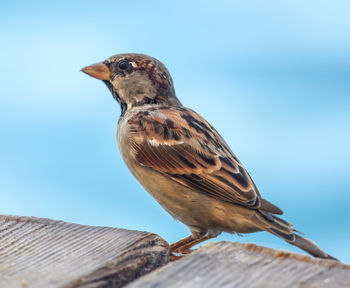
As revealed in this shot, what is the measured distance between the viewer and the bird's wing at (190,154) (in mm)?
4621

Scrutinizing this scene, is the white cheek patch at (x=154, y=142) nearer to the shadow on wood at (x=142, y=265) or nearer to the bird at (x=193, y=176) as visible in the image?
the bird at (x=193, y=176)

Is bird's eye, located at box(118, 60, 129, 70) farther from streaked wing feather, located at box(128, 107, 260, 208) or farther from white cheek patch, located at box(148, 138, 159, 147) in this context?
white cheek patch, located at box(148, 138, 159, 147)

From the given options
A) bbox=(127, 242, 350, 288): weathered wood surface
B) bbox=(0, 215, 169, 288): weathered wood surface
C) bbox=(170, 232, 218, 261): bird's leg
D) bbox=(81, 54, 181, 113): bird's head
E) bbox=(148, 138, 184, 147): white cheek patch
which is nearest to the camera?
bbox=(127, 242, 350, 288): weathered wood surface

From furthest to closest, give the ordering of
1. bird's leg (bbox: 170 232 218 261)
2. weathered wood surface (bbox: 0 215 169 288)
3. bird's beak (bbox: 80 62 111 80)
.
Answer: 1. bird's beak (bbox: 80 62 111 80)
2. bird's leg (bbox: 170 232 218 261)
3. weathered wood surface (bbox: 0 215 169 288)

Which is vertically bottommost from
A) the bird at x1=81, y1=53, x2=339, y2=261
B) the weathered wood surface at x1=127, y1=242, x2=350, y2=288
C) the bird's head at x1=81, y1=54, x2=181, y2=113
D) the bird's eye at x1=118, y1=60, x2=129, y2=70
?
the weathered wood surface at x1=127, y1=242, x2=350, y2=288

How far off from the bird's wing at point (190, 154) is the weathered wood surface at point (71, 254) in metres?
1.38

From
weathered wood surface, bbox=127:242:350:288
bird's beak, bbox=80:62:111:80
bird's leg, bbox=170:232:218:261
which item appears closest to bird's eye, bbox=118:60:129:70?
bird's beak, bbox=80:62:111:80

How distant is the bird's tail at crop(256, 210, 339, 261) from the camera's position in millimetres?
3877

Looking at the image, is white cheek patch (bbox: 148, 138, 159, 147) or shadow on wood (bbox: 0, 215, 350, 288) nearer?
shadow on wood (bbox: 0, 215, 350, 288)

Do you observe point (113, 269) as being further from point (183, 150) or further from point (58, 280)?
point (183, 150)

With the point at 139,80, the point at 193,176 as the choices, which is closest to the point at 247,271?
the point at 193,176

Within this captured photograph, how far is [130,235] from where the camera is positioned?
10.5ft

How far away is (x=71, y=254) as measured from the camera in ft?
9.79

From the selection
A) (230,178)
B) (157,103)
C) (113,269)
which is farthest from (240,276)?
(157,103)
